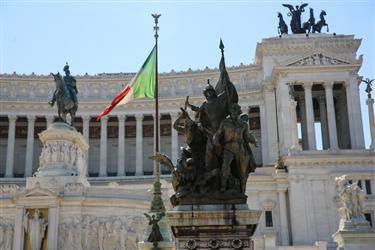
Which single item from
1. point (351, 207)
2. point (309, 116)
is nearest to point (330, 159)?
point (309, 116)

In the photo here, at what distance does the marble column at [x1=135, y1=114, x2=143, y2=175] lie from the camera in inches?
2729

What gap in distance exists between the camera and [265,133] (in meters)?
67.7

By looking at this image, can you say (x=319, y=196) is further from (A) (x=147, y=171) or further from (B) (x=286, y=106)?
(A) (x=147, y=171)

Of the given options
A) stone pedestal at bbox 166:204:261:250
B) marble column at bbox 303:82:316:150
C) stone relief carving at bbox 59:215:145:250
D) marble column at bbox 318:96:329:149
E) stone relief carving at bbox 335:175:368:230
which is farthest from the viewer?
marble column at bbox 318:96:329:149

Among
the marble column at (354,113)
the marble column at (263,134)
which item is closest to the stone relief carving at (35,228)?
the marble column at (263,134)

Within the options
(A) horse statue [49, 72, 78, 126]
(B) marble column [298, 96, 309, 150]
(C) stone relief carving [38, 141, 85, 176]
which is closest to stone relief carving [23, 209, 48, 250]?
(C) stone relief carving [38, 141, 85, 176]

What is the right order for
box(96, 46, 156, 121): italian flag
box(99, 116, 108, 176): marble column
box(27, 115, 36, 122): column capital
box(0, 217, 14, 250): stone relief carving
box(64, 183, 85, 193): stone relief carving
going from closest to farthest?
box(96, 46, 156, 121): italian flag
box(0, 217, 14, 250): stone relief carving
box(64, 183, 85, 193): stone relief carving
box(99, 116, 108, 176): marble column
box(27, 115, 36, 122): column capital

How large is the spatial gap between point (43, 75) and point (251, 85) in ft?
86.6

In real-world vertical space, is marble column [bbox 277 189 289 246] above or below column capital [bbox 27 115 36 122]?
below

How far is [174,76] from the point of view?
7356 cm

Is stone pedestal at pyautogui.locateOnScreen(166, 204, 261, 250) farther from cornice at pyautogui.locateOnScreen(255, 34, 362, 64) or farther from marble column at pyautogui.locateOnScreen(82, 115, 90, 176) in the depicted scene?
marble column at pyautogui.locateOnScreen(82, 115, 90, 176)

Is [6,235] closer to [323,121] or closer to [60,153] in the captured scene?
[60,153]

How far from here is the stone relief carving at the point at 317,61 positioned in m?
63.3

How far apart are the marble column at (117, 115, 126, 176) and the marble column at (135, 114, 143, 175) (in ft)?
5.43
